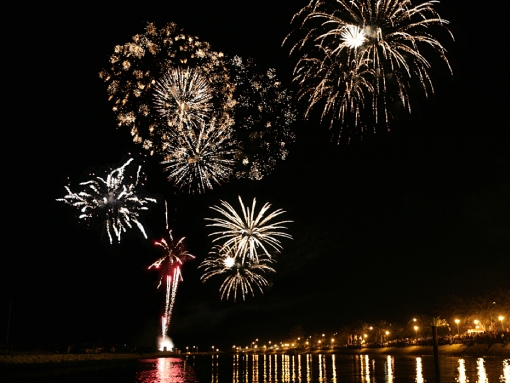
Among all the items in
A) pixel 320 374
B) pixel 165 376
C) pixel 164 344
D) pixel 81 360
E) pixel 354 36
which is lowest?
pixel 165 376

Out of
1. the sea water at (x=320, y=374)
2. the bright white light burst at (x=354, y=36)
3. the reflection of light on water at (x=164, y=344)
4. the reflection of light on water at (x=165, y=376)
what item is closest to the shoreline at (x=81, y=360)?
the sea water at (x=320, y=374)

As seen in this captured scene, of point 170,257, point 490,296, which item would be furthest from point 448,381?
point 490,296

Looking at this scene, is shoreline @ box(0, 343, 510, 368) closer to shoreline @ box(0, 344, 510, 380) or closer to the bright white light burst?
shoreline @ box(0, 344, 510, 380)

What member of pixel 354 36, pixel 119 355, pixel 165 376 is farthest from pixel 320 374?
pixel 119 355

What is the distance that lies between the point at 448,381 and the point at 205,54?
809 inches

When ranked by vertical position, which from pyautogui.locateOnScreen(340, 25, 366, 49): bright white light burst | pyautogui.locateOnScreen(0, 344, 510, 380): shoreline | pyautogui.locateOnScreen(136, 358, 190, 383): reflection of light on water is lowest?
pyautogui.locateOnScreen(136, 358, 190, 383): reflection of light on water

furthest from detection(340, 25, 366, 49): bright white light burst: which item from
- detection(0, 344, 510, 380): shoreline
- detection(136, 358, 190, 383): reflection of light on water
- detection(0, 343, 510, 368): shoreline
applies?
detection(0, 343, 510, 368): shoreline

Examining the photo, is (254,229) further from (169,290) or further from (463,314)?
(463,314)

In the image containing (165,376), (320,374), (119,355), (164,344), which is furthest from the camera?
(164,344)

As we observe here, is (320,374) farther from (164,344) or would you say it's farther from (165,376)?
(164,344)

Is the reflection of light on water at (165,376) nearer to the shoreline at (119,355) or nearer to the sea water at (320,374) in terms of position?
the sea water at (320,374)

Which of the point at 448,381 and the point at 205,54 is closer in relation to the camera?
the point at 448,381

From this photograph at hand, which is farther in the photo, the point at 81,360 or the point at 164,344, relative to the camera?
the point at 164,344

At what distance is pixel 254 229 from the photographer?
104ft
